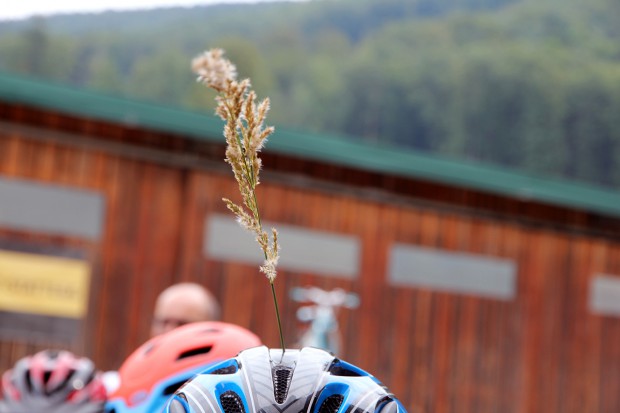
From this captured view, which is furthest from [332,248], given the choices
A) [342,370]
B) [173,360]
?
[342,370]

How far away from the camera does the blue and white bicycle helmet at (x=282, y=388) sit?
1.72 meters

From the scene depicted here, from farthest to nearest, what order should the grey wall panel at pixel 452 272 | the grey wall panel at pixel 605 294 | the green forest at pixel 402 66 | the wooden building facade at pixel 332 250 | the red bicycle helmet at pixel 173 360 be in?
the green forest at pixel 402 66
the grey wall panel at pixel 605 294
the grey wall panel at pixel 452 272
the wooden building facade at pixel 332 250
the red bicycle helmet at pixel 173 360

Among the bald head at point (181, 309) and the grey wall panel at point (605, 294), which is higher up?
the grey wall panel at point (605, 294)

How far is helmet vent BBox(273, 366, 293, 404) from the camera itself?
173cm

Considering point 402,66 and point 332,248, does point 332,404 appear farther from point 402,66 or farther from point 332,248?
point 402,66

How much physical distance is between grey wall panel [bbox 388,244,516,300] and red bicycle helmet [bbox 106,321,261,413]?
9920mm

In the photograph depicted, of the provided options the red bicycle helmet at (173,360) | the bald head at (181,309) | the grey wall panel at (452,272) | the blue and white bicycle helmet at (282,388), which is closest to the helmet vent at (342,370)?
the blue and white bicycle helmet at (282,388)

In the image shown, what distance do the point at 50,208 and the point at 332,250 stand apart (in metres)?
3.41

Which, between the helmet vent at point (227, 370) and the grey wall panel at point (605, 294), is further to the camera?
the grey wall panel at point (605, 294)

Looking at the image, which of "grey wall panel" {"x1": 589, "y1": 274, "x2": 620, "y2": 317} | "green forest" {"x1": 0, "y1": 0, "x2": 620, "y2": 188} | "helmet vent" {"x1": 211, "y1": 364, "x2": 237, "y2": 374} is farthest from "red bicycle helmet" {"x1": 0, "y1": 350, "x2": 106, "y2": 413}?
"green forest" {"x1": 0, "y1": 0, "x2": 620, "y2": 188}

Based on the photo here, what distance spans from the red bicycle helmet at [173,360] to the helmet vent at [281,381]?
3.06 ft

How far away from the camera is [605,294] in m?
14.2

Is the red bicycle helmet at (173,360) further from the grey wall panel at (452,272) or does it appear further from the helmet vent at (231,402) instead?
the grey wall panel at (452,272)

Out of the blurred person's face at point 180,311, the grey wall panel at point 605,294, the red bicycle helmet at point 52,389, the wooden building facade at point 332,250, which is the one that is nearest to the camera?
the red bicycle helmet at point 52,389
